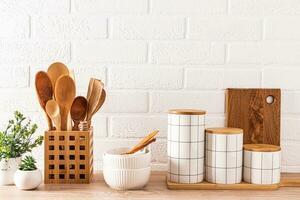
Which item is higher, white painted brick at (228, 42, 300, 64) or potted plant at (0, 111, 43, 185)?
white painted brick at (228, 42, 300, 64)

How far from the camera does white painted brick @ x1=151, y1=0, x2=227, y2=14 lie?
1394 mm

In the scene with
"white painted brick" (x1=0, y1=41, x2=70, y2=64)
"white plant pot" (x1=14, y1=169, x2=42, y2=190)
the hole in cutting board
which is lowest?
"white plant pot" (x1=14, y1=169, x2=42, y2=190)

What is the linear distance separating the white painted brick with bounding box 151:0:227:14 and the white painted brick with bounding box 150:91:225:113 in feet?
0.87

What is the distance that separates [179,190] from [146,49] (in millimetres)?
472

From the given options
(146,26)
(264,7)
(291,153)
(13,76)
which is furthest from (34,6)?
(291,153)

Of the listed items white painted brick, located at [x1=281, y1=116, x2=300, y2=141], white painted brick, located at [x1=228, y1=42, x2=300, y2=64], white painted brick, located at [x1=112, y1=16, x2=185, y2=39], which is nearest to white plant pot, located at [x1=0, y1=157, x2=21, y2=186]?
white painted brick, located at [x1=112, y1=16, x2=185, y2=39]

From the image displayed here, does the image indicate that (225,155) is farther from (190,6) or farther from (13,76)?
(13,76)

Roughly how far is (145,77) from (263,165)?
1.52 ft

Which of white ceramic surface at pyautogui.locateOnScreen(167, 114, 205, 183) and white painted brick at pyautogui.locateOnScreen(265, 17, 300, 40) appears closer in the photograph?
white ceramic surface at pyautogui.locateOnScreen(167, 114, 205, 183)

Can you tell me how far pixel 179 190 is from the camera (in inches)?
47.1

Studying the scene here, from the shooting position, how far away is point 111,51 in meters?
1.40

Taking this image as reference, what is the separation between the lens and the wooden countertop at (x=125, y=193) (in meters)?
1.12

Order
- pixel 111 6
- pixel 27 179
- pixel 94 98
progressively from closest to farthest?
pixel 27 179, pixel 94 98, pixel 111 6

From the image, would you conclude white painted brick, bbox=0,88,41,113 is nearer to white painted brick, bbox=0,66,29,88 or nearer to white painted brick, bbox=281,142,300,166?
white painted brick, bbox=0,66,29,88
